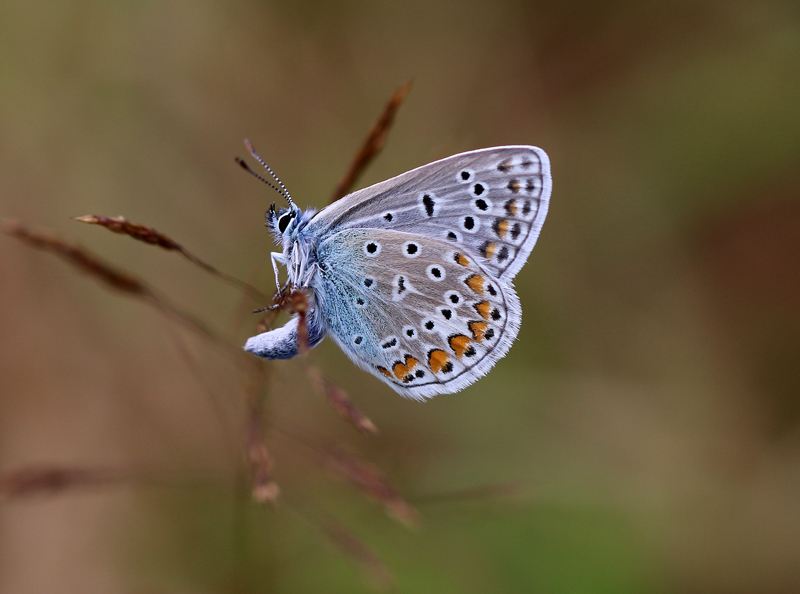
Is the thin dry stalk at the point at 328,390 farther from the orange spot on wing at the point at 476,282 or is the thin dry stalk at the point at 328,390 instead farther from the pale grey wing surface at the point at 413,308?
the orange spot on wing at the point at 476,282

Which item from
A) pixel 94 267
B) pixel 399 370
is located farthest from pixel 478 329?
pixel 94 267

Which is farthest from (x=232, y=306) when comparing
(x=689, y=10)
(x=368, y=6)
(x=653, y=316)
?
(x=689, y=10)

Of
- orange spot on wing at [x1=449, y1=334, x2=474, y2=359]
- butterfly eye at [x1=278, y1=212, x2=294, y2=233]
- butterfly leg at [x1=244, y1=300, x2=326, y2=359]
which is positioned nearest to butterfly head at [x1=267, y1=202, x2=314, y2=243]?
butterfly eye at [x1=278, y1=212, x2=294, y2=233]

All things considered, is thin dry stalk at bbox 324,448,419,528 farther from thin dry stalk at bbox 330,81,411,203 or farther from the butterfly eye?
thin dry stalk at bbox 330,81,411,203

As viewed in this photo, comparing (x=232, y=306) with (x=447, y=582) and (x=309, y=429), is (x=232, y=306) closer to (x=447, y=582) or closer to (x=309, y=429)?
(x=309, y=429)

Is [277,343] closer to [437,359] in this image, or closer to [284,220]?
[437,359]

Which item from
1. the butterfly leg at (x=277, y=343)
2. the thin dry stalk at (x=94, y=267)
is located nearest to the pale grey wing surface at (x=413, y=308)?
the butterfly leg at (x=277, y=343)
